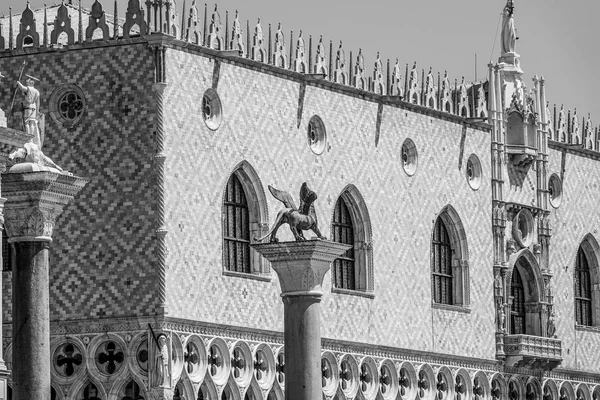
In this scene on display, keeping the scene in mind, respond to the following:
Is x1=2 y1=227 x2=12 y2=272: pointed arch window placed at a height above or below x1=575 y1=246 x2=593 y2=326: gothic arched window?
below

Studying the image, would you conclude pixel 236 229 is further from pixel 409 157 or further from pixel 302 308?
pixel 302 308

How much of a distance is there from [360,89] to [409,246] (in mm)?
4473

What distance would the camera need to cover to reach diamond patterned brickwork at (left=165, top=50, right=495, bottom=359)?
157ft

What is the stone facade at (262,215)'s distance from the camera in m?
47.3

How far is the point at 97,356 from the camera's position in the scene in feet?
155

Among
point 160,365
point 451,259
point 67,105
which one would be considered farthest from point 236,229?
point 451,259

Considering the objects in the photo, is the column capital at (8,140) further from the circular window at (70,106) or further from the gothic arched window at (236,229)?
the gothic arched window at (236,229)

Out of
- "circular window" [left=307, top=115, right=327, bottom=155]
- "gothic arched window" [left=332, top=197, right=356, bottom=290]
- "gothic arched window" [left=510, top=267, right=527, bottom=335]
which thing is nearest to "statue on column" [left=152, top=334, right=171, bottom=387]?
"gothic arched window" [left=332, top=197, right=356, bottom=290]

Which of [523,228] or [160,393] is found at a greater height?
[523,228]

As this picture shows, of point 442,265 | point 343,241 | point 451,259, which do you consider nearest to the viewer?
point 343,241

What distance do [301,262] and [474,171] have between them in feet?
73.0

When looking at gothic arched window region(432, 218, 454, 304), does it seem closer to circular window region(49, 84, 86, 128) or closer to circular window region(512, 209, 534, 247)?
circular window region(512, 209, 534, 247)

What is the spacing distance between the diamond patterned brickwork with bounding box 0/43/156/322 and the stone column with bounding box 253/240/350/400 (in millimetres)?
9314

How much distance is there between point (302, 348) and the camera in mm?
37500
